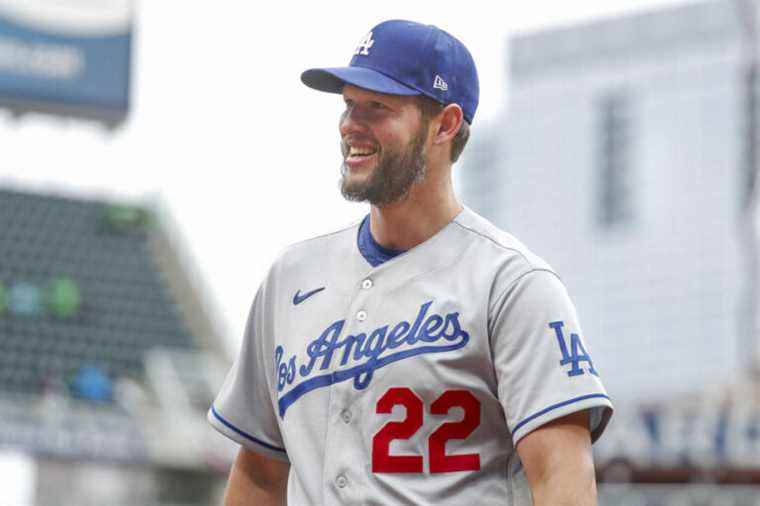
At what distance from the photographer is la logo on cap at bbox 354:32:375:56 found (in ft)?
8.90

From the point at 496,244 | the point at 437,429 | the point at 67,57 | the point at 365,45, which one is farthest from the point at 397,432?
the point at 67,57

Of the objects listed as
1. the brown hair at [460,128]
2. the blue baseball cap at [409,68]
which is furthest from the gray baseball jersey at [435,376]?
the blue baseball cap at [409,68]

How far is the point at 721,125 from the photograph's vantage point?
376ft

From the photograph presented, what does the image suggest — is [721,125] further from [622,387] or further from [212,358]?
[212,358]

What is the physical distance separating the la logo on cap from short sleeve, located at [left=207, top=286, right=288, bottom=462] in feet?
1.47

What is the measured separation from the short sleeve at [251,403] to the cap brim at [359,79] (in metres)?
0.39

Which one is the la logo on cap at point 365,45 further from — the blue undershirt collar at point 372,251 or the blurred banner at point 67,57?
the blurred banner at point 67,57

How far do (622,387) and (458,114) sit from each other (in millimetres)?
A: 111455

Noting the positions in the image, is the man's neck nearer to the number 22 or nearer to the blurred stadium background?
the number 22

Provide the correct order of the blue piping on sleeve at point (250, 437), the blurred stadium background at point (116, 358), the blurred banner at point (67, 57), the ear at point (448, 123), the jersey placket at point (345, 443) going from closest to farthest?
1. the jersey placket at point (345, 443)
2. the ear at point (448, 123)
3. the blue piping on sleeve at point (250, 437)
4. the blurred stadium background at point (116, 358)
5. the blurred banner at point (67, 57)

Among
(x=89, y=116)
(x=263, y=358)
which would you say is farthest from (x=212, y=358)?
(x=263, y=358)

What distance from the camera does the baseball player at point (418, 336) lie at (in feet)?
8.27

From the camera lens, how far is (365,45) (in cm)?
272

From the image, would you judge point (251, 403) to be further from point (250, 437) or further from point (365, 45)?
point (365, 45)
